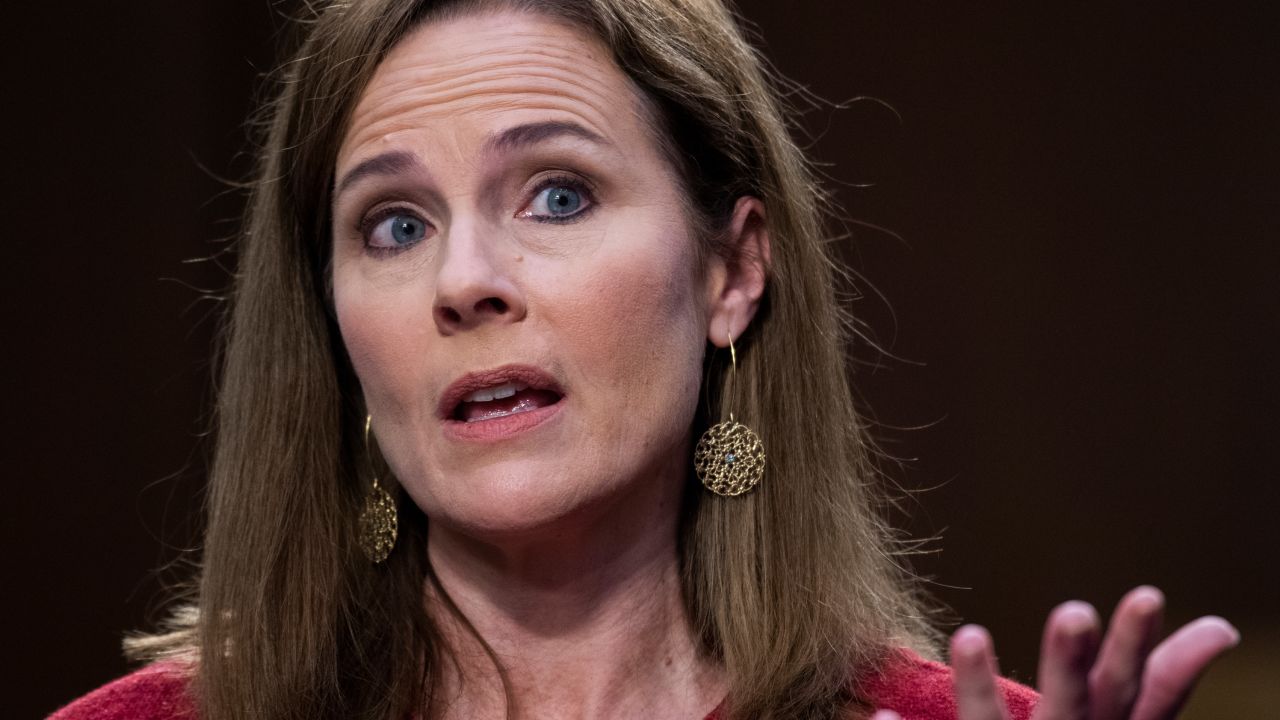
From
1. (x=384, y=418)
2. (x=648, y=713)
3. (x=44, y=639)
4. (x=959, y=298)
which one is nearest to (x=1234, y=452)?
(x=959, y=298)

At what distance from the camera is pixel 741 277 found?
2.00 metres

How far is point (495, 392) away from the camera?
5.63 feet

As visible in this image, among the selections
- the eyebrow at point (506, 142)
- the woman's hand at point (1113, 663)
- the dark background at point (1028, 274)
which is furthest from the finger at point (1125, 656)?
the dark background at point (1028, 274)

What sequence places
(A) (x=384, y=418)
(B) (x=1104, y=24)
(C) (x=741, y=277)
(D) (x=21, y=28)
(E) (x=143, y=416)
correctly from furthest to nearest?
(B) (x=1104, y=24) → (E) (x=143, y=416) → (D) (x=21, y=28) → (C) (x=741, y=277) → (A) (x=384, y=418)

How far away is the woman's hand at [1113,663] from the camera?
44.9 inches

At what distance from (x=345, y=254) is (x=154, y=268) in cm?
129

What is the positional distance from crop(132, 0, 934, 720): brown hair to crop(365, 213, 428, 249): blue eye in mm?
136

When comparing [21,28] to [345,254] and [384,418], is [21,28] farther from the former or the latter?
[384,418]

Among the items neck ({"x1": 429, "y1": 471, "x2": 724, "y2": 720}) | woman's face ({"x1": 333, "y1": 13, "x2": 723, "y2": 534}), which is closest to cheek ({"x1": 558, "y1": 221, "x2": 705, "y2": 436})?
woman's face ({"x1": 333, "y1": 13, "x2": 723, "y2": 534})

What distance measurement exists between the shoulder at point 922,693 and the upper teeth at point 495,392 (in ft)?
1.85

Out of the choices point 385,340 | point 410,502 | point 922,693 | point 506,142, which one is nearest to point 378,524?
point 410,502

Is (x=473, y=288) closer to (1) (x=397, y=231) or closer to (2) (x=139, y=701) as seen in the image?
(1) (x=397, y=231)

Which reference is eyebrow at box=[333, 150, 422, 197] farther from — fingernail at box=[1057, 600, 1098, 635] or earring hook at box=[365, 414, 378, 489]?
fingernail at box=[1057, 600, 1098, 635]

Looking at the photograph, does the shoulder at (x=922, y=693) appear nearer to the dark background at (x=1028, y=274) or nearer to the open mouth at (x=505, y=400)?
the open mouth at (x=505, y=400)
